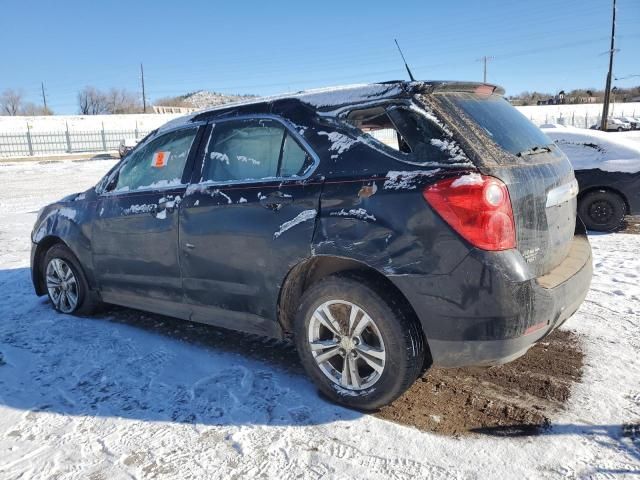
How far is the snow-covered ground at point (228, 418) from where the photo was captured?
257 cm

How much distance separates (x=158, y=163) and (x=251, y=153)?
1033mm

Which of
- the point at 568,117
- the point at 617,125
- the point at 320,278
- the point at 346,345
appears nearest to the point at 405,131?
the point at 320,278

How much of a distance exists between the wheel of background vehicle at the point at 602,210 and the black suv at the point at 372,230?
4.78 meters

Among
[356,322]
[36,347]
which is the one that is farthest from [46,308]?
[356,322]

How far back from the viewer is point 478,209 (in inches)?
101

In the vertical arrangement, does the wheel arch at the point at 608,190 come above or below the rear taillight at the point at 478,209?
below

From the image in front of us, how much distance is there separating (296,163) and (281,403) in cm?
147

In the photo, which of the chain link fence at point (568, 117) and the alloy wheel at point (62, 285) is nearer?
the alloy wheel at point (62, 285)

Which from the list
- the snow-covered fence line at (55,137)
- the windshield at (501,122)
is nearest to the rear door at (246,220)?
the windshield at (501,122)

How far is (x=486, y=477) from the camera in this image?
2.44 meters

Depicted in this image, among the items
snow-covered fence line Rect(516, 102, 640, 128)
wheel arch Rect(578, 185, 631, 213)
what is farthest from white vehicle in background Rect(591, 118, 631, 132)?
wheel arch Rect(578, 185, 631, 213)

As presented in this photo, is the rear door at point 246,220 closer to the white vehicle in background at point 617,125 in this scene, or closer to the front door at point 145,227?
the front door at point 145,227

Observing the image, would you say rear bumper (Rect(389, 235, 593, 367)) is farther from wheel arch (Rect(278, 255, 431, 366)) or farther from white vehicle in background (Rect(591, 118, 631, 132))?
white vehicle in background (Rect(591, 118, 631, 132))

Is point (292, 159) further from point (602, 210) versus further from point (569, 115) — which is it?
point (569, 115)
